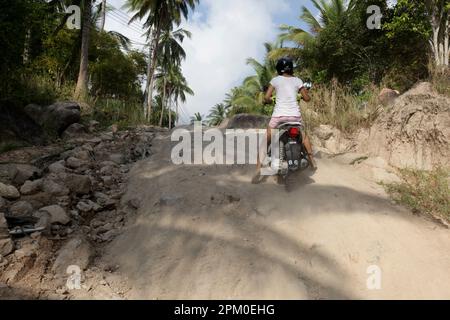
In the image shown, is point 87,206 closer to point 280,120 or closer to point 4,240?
point 4,240

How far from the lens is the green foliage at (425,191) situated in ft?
13.8

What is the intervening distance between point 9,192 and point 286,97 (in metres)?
3.57

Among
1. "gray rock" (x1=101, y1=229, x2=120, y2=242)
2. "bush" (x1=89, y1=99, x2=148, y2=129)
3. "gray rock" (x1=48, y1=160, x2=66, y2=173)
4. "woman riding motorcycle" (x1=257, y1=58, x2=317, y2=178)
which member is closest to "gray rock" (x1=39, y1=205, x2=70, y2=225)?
"gray rock" (x1=101, y1=229, x2=120, y2=242)

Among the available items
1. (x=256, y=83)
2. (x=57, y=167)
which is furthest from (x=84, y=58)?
(x=256, y=83)

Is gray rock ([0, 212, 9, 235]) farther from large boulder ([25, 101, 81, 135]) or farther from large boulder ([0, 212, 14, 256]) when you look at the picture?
large boulder ([25, 101, 81, 135])

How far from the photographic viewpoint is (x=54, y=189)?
4.34 metres

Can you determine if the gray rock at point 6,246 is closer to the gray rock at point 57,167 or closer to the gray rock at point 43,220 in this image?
the gray rock at point 43,220

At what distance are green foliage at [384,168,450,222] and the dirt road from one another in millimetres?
192

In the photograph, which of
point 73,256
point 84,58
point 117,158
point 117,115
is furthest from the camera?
point 84,58

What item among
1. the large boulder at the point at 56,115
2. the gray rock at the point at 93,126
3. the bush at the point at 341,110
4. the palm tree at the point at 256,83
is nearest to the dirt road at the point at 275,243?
the bush at the point at 341,110

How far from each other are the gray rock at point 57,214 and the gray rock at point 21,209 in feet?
0.39

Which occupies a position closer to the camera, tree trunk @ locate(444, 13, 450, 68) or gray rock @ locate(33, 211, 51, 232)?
gray rock @ locate(33, 211, 51, 232)

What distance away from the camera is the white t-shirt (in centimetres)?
470
